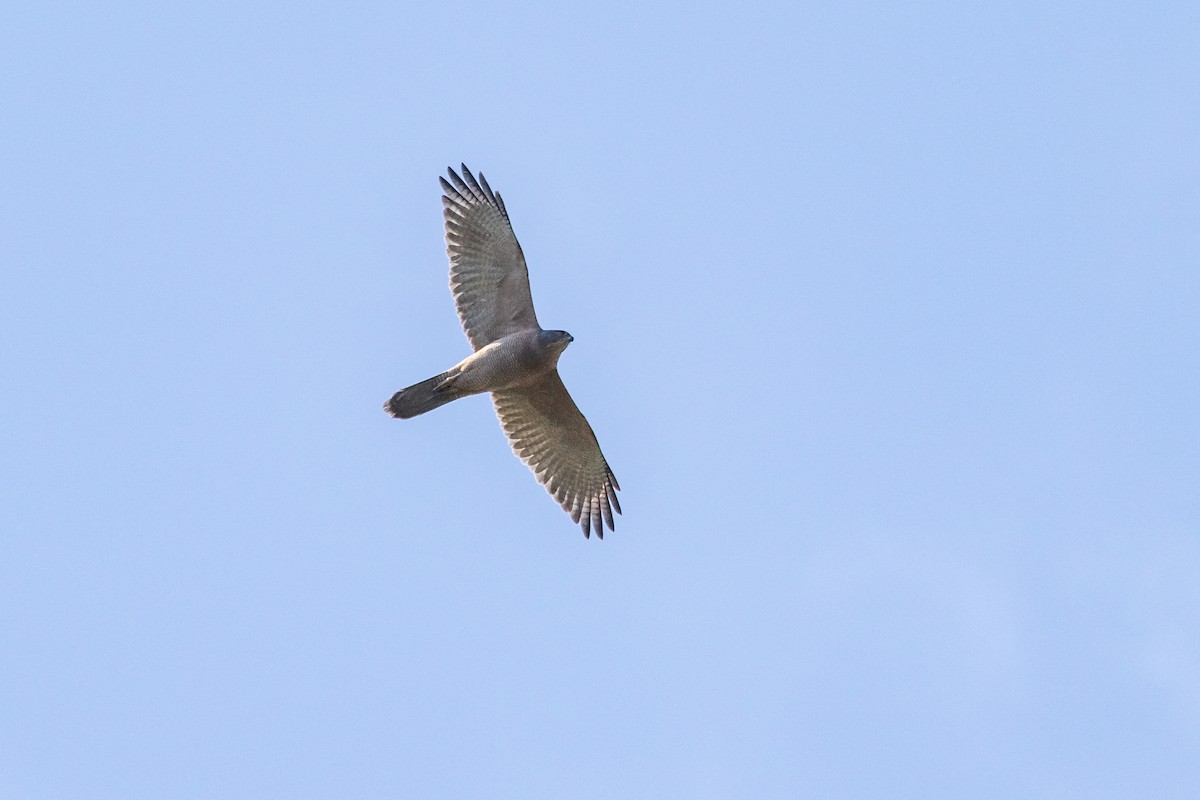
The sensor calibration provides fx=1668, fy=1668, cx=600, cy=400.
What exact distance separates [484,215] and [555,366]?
1.80 meters

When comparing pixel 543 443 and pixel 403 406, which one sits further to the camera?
pixel 543 443

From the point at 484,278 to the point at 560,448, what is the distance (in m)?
A: 2.34

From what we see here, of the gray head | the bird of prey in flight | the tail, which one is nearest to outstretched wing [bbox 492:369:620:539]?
the bird of prey in flight

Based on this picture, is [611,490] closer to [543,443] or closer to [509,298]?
[543,443]

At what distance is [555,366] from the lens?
18062 millimetres

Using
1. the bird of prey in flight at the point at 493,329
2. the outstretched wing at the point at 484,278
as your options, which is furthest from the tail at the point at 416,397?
the outstretched wing at the point at 484,278

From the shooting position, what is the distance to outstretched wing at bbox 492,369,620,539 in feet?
60.9

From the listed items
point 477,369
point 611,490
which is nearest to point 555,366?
point 477,369

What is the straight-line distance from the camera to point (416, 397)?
1773 cm

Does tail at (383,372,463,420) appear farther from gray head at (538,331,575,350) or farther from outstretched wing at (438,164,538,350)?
gray head at (538,331,575,350)

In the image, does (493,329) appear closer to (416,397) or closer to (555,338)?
(555,338)

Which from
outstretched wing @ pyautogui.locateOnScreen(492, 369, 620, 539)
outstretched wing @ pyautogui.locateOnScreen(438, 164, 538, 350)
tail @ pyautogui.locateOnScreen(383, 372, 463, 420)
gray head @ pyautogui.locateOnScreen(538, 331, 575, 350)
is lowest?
tail @ pyautogui.locateOnScreen(383, 372, 463, 420)

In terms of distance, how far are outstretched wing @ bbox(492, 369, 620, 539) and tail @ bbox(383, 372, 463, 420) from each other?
1.01 m

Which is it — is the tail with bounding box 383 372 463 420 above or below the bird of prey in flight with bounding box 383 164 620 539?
below
